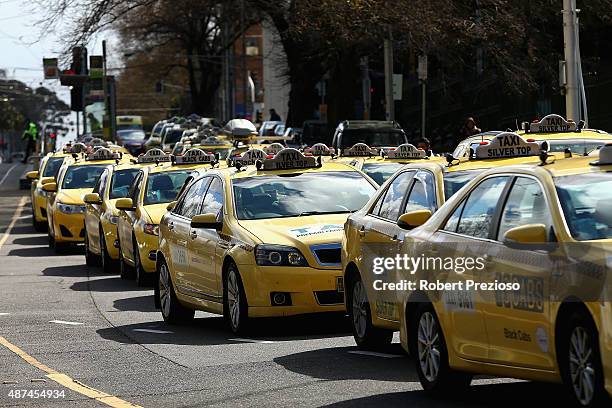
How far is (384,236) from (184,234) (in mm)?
4153

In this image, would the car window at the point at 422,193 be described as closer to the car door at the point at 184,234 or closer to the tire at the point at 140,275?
the car door at the point at 184,234

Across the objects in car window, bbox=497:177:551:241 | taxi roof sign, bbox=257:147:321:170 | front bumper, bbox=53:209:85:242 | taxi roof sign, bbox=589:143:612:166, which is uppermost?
taxi roof sign, bbox=589:143:612:166

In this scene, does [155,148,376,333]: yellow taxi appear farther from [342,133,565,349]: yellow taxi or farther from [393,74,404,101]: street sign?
[393,74,404,101]: street sign

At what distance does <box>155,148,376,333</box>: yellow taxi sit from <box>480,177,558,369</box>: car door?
4.67 meters

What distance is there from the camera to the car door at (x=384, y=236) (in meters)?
11.5

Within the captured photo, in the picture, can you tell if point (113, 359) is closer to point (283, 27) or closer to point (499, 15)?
point (499, 15)

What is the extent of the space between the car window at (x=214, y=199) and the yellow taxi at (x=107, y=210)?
25.8ft

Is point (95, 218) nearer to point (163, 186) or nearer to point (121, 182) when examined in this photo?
point (121, 182)

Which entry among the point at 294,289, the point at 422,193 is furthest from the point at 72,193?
the point at 422,193

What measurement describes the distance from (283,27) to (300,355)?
35.9 meters

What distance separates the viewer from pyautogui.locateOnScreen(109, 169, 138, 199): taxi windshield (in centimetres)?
2500

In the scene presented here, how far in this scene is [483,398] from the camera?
9.61 m

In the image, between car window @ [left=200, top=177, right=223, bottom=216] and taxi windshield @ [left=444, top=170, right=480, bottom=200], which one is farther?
car window @ [left=200, top=177, right=223, bottom=216]

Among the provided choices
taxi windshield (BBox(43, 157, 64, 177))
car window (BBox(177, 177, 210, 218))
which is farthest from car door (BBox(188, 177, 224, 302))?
taxi windshield (BBox(43, 157, 64, 177))
